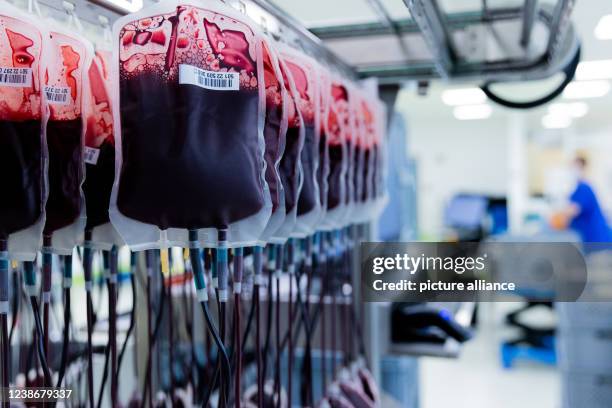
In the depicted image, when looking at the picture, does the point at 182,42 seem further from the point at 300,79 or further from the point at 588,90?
the point at 588,90

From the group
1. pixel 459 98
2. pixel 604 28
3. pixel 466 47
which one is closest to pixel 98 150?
pixel 466 47

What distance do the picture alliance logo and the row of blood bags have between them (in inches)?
21.0

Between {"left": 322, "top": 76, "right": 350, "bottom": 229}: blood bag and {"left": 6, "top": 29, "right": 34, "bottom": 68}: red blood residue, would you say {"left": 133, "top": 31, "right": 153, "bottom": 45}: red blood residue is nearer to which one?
{"left": 6, "top": 29, "right": 34, "bottom": 68}: red blood residue

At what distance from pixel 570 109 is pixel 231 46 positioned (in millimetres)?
6507

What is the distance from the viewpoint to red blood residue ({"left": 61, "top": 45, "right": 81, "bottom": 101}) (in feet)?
2.39

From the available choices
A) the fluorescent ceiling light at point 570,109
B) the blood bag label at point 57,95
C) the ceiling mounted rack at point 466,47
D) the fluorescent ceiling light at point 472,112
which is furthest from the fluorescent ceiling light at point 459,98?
the blood bag label at point 57,95

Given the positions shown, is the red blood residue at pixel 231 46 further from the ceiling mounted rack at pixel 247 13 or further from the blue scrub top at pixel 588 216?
the blue scrub top at pixel 588 216

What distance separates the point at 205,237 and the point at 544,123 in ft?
25.7

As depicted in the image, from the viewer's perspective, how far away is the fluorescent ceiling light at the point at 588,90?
4.42 meters

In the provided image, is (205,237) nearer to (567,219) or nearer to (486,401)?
(486,401)

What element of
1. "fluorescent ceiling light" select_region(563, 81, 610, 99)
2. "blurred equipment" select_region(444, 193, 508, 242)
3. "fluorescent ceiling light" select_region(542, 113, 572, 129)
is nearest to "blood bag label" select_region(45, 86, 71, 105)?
"fluorescent ceiling light" select_region(563, 81, 610, 99)

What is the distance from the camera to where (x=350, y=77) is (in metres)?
1.67

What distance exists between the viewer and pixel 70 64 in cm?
74

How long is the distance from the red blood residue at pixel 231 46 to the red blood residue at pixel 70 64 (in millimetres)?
190
